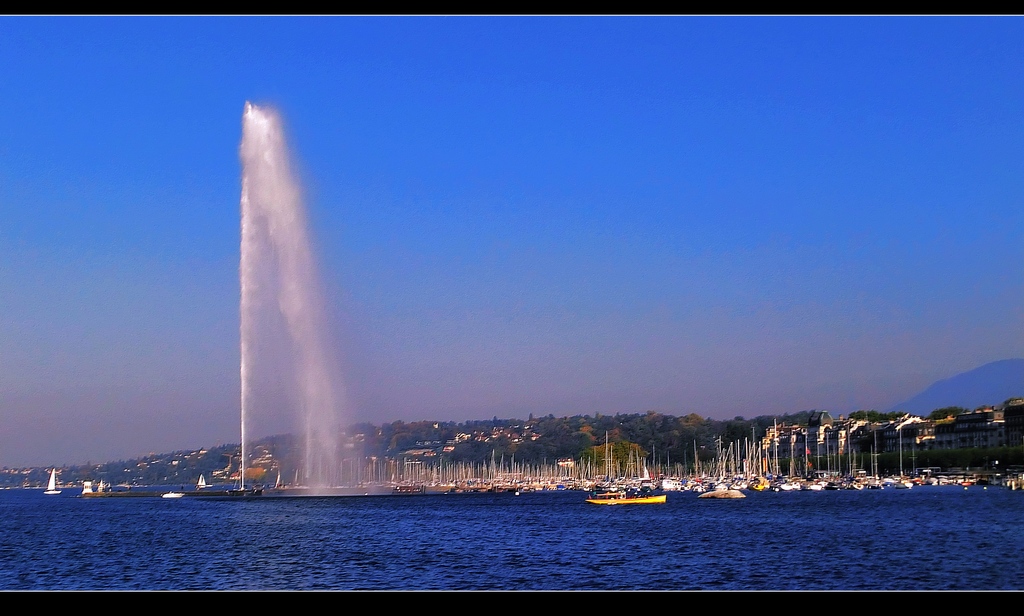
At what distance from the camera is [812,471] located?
142750 mm

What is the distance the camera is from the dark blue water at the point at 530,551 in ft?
101

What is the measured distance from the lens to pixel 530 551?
40.9 meters

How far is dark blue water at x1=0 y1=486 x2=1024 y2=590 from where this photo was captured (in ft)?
101

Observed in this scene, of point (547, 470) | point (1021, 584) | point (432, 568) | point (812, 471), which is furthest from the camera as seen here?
point (547, 470)
